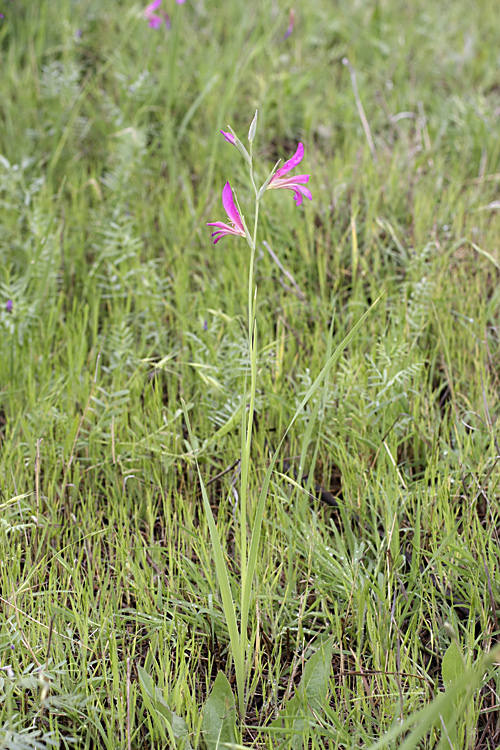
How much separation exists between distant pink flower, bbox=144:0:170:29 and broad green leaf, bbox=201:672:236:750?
296cm

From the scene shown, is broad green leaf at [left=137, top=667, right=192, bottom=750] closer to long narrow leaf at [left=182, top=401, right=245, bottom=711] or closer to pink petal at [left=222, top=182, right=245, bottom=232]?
long narrow leaf at [left=182, top=401, right=245, bottom=711]

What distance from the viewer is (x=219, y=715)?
3.90 ft

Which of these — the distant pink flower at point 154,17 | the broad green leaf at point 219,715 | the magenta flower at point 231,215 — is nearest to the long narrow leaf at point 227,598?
the broad green leaf at point 219,715

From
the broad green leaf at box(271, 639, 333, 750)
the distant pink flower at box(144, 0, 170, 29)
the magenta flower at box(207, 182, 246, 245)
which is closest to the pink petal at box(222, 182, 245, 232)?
the magenta flower at box(207, 182, 246, 245)

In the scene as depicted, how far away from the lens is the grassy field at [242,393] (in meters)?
1.24

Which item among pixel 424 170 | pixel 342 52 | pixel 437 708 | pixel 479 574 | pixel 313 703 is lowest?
pixel 313 703

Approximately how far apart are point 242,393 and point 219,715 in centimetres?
84

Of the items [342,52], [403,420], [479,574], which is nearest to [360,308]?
[403,420]

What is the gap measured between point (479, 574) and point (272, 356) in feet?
2.86

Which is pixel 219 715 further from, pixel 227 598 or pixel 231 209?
pixel 231 209

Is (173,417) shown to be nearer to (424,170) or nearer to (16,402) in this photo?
(16,402)

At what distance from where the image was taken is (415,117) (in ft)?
10.1

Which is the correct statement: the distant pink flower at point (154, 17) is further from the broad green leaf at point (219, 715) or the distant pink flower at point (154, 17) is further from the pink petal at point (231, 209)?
the broad green leaf at point (219, 715)

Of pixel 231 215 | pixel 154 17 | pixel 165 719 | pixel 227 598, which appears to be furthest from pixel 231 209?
pixel 154 17
